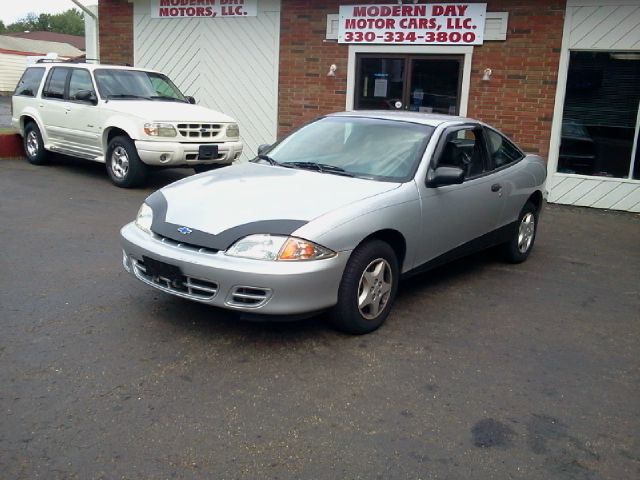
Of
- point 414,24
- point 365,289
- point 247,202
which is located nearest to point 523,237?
point 365,289

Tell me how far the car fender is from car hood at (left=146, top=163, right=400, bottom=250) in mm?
68

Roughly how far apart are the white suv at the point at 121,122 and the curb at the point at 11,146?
767 millimetres

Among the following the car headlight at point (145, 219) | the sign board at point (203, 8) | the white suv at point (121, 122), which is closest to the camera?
the car headlight at point (145, 219)

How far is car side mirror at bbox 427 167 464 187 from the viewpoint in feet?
16.3

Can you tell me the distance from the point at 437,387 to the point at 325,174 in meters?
1.92

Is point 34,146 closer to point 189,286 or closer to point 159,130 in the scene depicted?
point 159,130

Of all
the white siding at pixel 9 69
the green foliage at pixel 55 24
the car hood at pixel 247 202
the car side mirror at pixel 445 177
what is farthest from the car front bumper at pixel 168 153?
the green foliage at pixel 55 24

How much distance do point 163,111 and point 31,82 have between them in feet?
11.1

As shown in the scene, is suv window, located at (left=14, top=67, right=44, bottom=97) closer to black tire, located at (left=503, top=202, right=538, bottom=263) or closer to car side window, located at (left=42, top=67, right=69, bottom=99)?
car side window, located at (left=42, top=67, right=69, bottom=99)

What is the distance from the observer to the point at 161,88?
10.9 meters

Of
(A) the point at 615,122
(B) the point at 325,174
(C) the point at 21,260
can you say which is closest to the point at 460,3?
(A) the point at 615,122

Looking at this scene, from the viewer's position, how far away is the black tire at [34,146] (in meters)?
11.5

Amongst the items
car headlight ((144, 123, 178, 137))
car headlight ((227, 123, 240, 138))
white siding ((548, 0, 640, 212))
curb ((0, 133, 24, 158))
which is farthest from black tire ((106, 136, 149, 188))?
white siding ((548, 0, 640, 212))

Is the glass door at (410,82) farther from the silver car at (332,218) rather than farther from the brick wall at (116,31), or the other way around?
the brick wall at (116,31)
